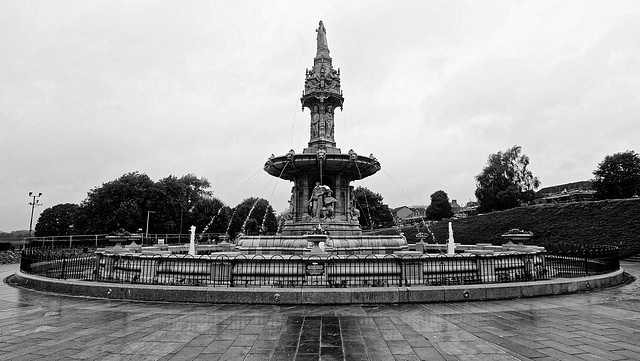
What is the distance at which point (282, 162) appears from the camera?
2131cm

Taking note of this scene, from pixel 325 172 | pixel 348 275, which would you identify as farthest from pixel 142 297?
pixel 325 172

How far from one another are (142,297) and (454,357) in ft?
28.8

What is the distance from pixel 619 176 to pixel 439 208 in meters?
42.6

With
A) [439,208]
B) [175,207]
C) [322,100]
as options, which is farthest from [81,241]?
[439,208]

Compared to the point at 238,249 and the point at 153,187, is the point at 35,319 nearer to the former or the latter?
the point at 238,249

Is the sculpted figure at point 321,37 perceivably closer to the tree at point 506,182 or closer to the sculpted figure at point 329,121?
the sculpted figure at point 329,121

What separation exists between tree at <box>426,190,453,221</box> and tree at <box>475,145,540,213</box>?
20976mm

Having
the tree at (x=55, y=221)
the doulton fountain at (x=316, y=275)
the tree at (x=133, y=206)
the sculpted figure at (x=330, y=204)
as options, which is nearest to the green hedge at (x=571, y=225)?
the doulton fountain at (x=316, y=275)

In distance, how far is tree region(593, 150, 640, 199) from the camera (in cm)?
5300

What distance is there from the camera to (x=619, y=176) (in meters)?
54.0

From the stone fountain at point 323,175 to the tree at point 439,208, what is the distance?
246 ft

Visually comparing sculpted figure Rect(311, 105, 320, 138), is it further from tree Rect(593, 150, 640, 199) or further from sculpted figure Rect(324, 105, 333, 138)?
tree Rect(593, 150, 640, 199)

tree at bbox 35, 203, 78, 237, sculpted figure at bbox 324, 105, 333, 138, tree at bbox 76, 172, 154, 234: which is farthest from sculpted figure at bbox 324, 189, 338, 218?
tree at bbox 35, 203, 78, 237

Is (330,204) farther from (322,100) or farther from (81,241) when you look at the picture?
(81,241)
